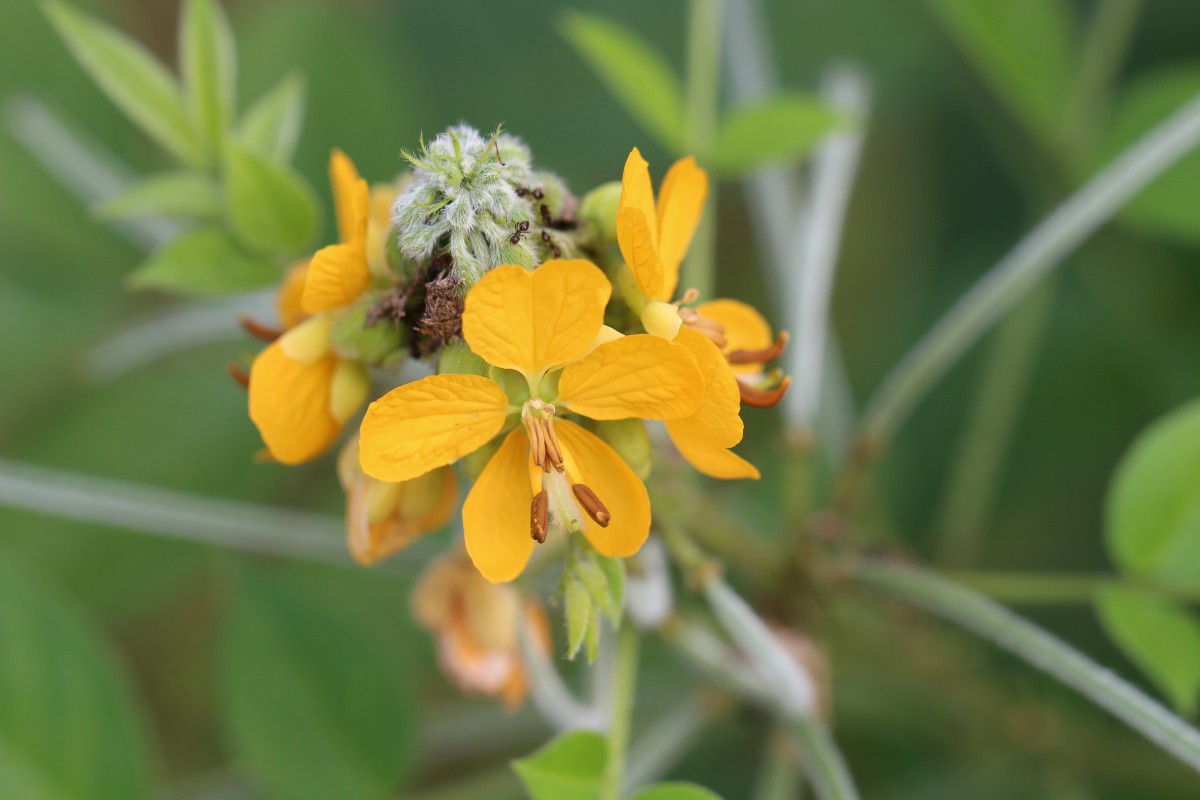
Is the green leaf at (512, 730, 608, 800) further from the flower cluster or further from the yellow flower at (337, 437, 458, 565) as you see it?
the yellow flower at (337, 437, 458, 565)

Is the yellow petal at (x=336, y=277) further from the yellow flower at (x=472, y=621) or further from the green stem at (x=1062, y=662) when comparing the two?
the green stem at (x=1062, y=662)

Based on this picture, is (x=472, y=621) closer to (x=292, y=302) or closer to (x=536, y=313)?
(x=292, y=302)

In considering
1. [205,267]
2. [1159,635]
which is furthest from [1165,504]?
[205,267]

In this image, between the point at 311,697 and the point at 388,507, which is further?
the point at 311,697

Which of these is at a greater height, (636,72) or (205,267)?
(636,72)

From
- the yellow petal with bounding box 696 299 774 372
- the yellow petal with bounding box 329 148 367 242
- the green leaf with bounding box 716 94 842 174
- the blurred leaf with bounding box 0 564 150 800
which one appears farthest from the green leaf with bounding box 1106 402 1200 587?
the blurred leaf with bounding box 0 564 150 800

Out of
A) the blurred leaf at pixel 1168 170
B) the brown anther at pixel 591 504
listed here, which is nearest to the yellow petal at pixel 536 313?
the brown anther at pixel 591 504
